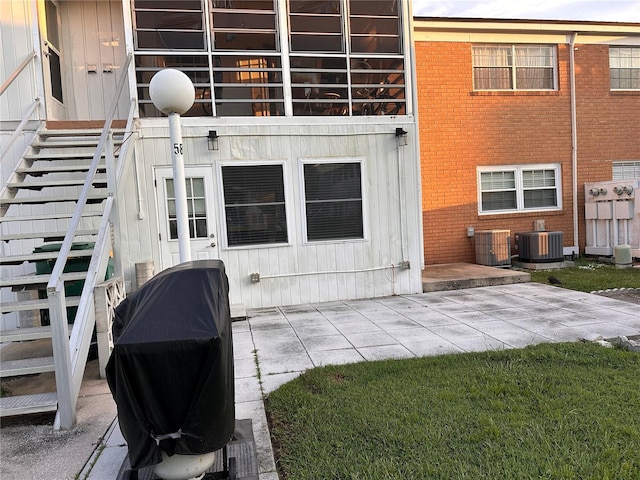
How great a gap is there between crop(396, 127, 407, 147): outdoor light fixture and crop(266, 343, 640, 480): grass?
4177 millimetres

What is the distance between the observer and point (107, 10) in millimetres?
7262

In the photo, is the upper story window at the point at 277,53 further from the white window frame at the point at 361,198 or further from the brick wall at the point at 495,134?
the brick wall at the point at 495,134

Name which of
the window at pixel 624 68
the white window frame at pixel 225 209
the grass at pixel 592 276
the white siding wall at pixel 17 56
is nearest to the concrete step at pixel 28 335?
the white window frame at pixel 225 209

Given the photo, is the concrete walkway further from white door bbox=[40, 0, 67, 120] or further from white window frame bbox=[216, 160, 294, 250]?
white door bbox=[40, 0, 67, 120]

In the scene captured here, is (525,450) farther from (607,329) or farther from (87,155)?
(87,155)

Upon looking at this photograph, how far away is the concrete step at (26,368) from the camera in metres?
3.56

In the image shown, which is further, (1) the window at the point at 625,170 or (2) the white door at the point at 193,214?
(1) the window at the point at 625,170

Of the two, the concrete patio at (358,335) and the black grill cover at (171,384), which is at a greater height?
the black grill cover at (171,384)

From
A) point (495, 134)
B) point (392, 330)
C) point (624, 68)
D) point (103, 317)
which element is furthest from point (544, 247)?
point (103, 317)

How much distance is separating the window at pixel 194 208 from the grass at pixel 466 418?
3.49 metres

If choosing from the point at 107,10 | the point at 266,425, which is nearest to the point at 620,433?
the point at 266,425

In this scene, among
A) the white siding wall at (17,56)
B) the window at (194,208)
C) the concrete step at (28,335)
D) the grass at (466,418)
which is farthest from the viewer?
the window at (194,208)

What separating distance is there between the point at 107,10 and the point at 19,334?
593 cm

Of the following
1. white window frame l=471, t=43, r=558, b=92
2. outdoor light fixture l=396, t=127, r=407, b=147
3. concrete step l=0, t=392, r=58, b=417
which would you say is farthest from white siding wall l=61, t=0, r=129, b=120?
white window frame l=471, t=43, r=558, b=92
